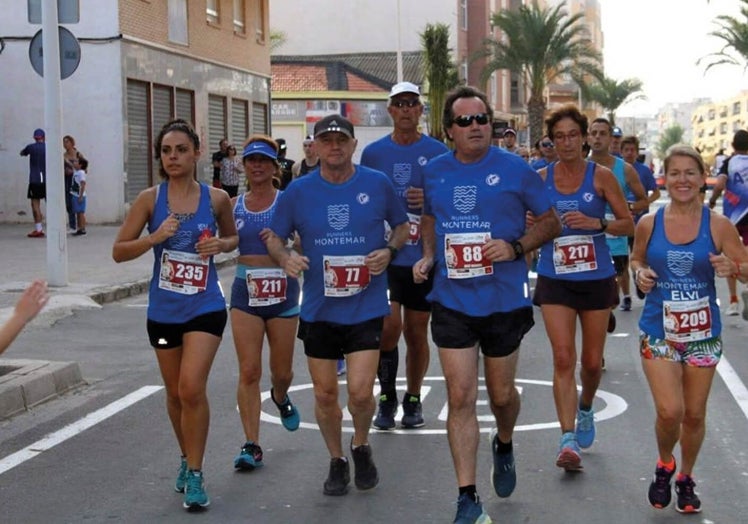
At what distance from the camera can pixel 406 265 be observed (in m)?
8.24

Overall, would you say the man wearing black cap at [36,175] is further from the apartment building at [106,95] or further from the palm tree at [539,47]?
the palm tree at [539,47]

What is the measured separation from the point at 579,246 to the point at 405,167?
1356mm

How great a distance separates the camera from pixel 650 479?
6.94 metres

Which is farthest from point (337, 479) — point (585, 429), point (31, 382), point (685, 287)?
point (31, 382)

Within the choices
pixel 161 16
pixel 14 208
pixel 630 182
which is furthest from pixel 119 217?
pixel 630 182

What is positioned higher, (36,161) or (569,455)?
(36,161)

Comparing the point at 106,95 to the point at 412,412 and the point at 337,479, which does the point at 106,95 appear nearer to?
the point at 412,412

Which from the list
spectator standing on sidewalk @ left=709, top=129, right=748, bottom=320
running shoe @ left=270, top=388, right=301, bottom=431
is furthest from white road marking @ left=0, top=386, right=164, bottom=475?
spectator standing on sidewalk @ left=709, top=129, right=748, bottom=320

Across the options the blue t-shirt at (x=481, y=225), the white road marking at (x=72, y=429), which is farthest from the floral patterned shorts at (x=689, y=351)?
the white road marking at (x=72, y=429)

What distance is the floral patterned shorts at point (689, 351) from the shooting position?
6168 millimetres

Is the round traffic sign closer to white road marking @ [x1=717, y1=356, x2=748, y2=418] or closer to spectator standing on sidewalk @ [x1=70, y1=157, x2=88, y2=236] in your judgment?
spectator standing on sidewalk @ [x1=70, y1=157, x2=88, y2=236]

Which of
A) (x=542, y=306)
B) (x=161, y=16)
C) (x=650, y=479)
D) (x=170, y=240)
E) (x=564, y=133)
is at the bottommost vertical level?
(x=650, y=479)

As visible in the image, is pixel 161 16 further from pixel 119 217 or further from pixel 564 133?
pixel 564 133

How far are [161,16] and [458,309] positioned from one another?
84.2 feet
